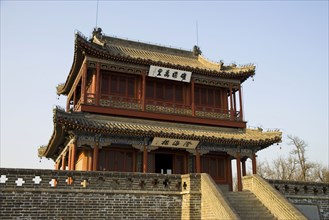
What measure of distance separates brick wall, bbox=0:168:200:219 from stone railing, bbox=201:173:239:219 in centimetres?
25

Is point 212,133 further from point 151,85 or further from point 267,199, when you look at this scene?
point 267,199

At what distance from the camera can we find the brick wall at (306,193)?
12953 mm

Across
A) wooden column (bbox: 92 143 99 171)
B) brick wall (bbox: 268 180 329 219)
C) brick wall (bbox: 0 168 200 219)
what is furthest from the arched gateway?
brick wall (bbox: 268 180 329 219)

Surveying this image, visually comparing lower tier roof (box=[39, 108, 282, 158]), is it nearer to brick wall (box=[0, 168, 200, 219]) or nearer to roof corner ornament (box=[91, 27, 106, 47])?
brick wall (box=[0, 168, 200, 219])

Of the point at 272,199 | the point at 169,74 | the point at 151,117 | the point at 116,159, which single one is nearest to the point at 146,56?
the point at 169,74

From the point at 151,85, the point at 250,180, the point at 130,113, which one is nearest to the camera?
the point at 250,180

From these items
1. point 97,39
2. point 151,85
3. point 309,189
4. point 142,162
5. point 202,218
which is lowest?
point 202,218

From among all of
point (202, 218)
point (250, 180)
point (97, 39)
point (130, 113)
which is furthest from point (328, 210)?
point (97, 39)

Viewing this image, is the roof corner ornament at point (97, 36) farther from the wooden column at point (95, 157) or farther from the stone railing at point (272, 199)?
the stone railing at point (272, 199)

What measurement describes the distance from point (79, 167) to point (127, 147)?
110 inches

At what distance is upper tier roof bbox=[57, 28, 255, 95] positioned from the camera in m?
16.9

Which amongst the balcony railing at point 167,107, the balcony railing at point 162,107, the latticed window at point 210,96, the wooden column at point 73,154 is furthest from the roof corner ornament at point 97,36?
the wooden column at point 73,154

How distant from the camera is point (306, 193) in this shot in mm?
13305

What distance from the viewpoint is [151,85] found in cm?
1856
